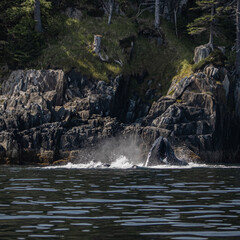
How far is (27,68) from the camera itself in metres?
54.8

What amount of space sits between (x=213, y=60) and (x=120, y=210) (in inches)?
1556

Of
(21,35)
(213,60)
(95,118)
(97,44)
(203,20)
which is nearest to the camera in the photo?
(95,118)

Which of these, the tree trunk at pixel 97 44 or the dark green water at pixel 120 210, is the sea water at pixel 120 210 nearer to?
the dark green water at pixel 120 210

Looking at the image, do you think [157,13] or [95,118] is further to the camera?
[157,13]

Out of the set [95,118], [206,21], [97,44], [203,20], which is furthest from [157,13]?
[95,118]

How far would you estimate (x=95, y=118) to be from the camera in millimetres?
49000

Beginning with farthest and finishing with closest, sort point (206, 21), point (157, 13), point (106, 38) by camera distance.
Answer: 1. point (157, 13)
2. point (106, 38)
3. point (206, 21)

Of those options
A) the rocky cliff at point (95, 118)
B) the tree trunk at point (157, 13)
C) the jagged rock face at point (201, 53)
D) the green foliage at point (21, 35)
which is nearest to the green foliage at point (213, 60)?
the rocky cliff at point (95, 118)

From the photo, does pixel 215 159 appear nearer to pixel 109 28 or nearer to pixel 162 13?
pixel 109 28

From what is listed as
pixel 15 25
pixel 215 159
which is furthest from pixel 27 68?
pixel 215 159

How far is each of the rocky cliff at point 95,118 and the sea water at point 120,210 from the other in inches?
878

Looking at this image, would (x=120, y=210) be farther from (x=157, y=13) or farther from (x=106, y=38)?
(x=157, y=13)

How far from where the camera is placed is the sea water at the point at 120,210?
37.4 feet

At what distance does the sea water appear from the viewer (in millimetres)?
11398
